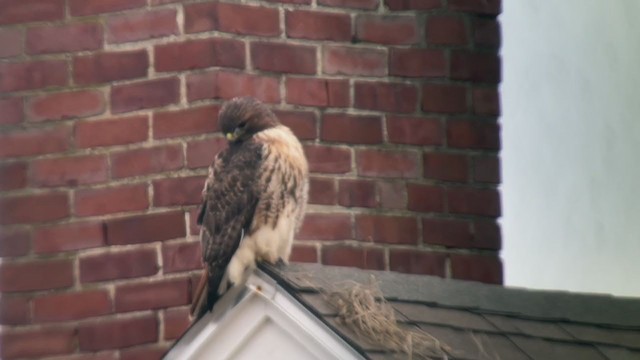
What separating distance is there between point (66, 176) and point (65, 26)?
48 cm

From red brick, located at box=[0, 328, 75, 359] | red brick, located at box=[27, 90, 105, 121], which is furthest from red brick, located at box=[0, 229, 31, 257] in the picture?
red brick, located at box=[27, 90, 105, 121]

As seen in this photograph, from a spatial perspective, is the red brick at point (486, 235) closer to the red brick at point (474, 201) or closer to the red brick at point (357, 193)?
the red brick at point (474, 201)

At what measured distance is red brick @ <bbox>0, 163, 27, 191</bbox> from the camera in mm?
5840

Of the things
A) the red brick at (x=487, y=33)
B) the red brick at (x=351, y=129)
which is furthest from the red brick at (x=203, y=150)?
the red brick at (x=487, y=33)

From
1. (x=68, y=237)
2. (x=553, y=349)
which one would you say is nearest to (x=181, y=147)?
(x=68, y=237)

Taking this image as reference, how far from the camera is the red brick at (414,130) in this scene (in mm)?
5965

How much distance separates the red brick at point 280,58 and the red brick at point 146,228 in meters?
0.54

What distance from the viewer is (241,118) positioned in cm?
551

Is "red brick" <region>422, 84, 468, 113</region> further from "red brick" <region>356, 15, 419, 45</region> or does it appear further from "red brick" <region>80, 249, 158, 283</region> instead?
"red brick" <region>80, 249, 158, 283</region>

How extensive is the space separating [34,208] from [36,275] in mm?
207

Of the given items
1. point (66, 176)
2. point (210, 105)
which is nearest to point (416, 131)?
point (210, 105)

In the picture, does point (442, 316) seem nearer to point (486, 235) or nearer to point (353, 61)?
point (486, 235)

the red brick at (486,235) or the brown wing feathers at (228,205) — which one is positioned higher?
the brown wing feathers at (228,205)

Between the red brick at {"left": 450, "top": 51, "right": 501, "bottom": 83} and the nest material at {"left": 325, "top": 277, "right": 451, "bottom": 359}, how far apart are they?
1.24m
